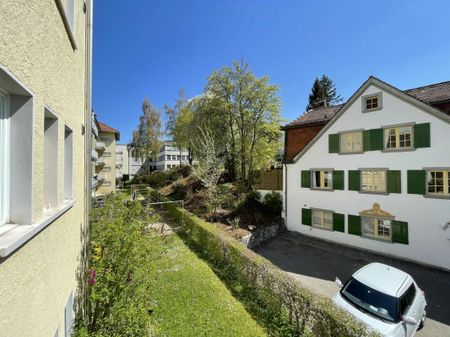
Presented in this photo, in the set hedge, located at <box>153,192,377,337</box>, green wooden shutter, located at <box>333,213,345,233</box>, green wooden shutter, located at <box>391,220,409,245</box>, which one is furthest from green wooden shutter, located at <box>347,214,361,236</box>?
hedge, located at <box>153,192,377,337</box>

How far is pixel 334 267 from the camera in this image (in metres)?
11.7

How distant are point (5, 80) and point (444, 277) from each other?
16.2 meters

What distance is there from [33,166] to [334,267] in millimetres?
13314

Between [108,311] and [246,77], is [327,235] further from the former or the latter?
[246,77]

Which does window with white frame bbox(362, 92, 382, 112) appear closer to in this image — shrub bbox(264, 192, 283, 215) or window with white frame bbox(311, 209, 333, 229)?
window with white frame bbox(311, 209, 333, 229)

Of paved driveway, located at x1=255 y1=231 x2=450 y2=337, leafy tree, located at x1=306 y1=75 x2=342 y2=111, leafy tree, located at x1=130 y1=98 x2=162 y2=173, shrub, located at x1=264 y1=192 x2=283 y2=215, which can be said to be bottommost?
paved driveway, located at x1=255 y1=231 x2=450 y2=337

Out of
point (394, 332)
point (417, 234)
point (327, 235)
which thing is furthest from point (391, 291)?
point (327, 235)

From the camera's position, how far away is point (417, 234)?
1182 cm

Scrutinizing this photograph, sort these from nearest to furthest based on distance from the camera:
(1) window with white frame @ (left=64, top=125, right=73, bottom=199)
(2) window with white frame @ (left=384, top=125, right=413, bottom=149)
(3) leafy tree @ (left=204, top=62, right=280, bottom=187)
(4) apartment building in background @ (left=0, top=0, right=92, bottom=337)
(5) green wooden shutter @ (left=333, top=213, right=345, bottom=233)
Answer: (4) apartment building in background @ (left=0, top=0, right=92, bottom=337) → (1) window with white frame @ (left=64, top=125, right=73, bottom=199) → (2) window with white frame @ (left=384, top=125, right=413, bottom=149) → (5) green wooden shutter @ (left=333, top=213, right=345, bottom=233) → (3) leafy tree @ (left=204, top=62, right=280, bottom=187)

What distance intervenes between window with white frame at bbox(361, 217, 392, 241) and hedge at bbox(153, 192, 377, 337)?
29.1 ft

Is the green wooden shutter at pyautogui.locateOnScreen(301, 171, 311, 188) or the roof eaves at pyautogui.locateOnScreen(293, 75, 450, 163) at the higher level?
the roof eaves at pyautogui.locateOnScreen(293, 75, 450, 163)

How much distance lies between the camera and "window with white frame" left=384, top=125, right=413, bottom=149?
12320 millimetres

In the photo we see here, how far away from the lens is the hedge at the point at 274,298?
216 inches

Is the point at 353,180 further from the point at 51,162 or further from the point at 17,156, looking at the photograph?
the point at 17,156
